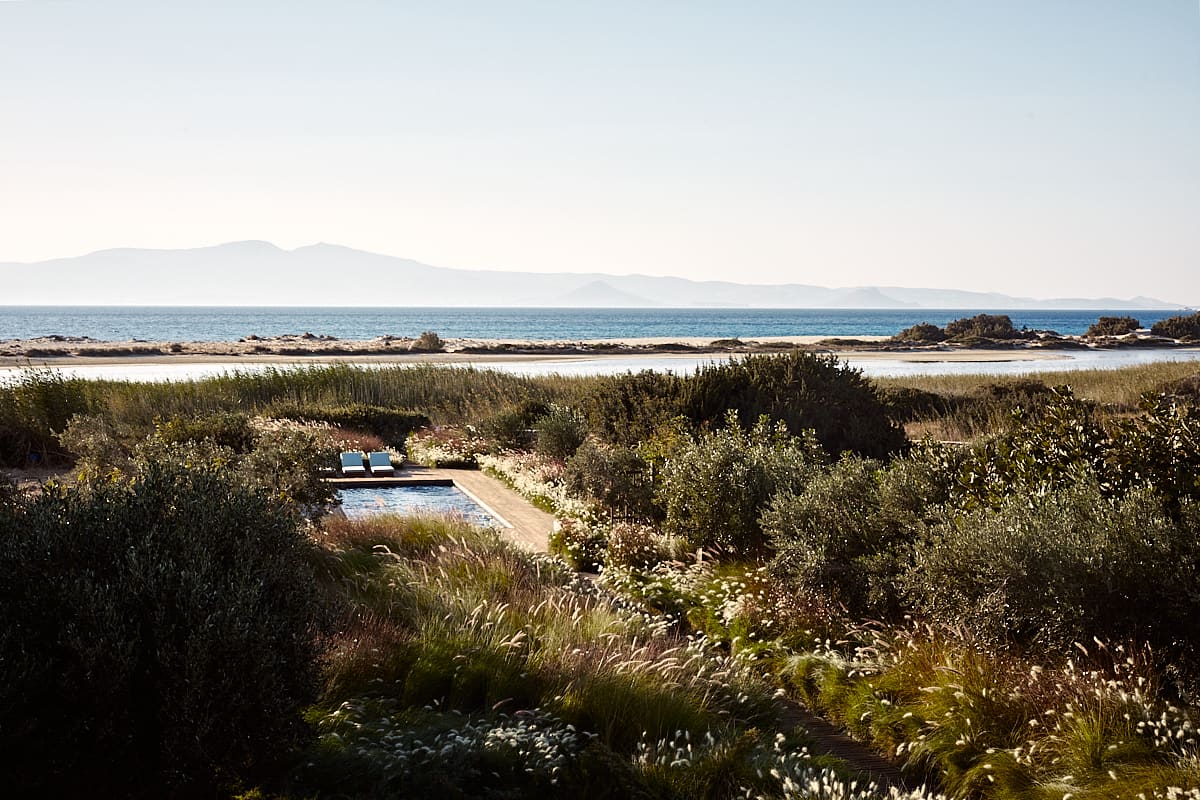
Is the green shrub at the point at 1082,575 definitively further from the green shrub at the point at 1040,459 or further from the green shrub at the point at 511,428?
the green shrub at the point at 511,428

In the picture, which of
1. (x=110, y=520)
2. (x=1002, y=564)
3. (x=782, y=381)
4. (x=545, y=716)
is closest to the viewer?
(x=110, y=520)

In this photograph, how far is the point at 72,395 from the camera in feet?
50.9

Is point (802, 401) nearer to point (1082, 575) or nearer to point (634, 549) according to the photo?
point (634, 549)

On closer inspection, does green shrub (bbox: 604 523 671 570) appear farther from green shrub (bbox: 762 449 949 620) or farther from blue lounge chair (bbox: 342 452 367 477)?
blue lounge chair (bbox: 342 452 367 477)

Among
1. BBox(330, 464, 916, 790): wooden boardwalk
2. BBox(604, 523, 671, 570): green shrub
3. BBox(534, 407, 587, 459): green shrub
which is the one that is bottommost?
BBox(330, 464, 916, 790): wooden boardwalk

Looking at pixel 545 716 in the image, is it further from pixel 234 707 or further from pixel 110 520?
pixel 110 520

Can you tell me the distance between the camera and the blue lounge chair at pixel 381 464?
13328mm

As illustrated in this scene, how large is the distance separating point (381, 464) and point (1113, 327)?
81.4 m

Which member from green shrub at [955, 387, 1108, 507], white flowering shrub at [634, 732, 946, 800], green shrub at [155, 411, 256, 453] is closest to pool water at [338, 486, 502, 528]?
green shrub at [155, 411, 256, 453]

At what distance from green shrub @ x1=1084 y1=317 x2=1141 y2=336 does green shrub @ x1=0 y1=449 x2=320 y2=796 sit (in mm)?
81008

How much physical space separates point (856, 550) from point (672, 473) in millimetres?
2544

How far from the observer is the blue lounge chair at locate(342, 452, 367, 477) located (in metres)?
13.3

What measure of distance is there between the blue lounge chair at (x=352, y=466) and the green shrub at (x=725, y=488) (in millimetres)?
5613

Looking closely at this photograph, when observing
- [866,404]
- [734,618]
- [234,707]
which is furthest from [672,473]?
[234,707]
